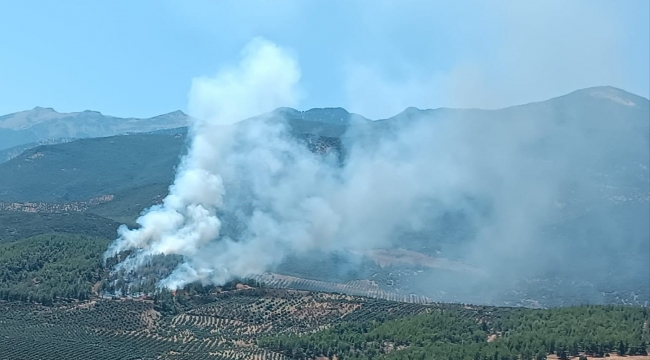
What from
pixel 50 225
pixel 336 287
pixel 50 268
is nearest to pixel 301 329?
pixel 336 287

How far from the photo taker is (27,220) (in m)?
173

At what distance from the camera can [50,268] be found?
413ft

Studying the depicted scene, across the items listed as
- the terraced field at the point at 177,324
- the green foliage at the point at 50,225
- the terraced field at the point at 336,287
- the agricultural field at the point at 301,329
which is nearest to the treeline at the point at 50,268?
the agricultural field at the point at 301,329

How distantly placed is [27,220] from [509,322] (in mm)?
118687

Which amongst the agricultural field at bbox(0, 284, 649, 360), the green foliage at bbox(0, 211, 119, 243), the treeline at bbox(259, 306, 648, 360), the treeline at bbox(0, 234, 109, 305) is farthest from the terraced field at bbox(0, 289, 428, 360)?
the green foliage at bbox(0, 211, 119, 243)

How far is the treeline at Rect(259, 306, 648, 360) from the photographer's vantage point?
270 ft

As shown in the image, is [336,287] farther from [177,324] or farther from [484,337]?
[484,337]

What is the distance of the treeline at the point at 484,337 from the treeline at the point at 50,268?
129ft

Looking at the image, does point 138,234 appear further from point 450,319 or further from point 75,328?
point 450,319

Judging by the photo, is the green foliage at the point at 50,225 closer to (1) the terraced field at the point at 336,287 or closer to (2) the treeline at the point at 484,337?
(1) the terraced field at the point at 336,287

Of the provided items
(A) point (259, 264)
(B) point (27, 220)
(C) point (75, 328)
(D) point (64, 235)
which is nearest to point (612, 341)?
(C) point (75, 328)

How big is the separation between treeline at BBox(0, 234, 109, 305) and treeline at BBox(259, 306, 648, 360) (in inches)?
1553

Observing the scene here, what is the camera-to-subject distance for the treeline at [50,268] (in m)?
115

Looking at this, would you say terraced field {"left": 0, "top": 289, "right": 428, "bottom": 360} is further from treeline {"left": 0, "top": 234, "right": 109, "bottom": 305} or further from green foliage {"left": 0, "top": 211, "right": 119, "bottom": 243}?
green foliage {"left": 0, "top": 211, "right": 119, "bottom": 243}
